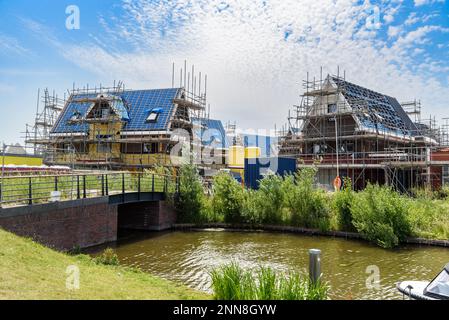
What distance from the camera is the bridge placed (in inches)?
521

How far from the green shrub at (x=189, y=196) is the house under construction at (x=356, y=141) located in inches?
483

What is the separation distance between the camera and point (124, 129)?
36.8m

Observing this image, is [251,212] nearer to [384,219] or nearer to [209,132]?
[384,219]

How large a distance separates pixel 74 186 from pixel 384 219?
1406 cm

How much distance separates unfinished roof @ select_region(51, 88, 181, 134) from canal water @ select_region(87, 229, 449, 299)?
17862 millimetres

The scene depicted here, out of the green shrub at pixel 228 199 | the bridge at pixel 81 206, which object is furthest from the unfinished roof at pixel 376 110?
the bridge at pixel 81 206

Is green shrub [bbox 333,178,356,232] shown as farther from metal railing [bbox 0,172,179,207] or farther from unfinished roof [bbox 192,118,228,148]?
unfinished roof [bbox 192,118,228,148]

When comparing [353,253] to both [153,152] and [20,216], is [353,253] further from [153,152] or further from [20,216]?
[153,152]

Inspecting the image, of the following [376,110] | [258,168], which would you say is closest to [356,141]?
[376,110]

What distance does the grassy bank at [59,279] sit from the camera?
21.9 ft

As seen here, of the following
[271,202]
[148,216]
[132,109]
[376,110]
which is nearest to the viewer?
[148,216]

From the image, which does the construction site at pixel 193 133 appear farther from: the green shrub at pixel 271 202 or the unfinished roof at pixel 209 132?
the green shrub at pixel 271 202

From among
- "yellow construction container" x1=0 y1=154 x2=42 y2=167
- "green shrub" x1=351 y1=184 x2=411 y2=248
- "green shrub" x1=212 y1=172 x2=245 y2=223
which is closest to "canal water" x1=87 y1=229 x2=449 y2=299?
"green shrub" x1=351 y1=184 x2=411 y2=248
